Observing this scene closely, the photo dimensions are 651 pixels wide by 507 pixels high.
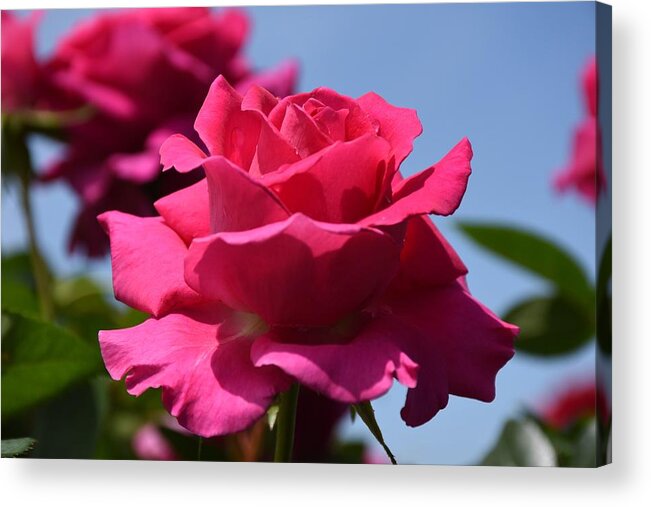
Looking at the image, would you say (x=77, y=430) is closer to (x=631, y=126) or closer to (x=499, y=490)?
(x=499, y=490)

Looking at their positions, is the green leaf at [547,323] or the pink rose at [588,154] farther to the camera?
the green leaf at [547,323]

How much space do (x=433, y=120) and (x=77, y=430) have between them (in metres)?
0.45

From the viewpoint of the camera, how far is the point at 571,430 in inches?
42.0

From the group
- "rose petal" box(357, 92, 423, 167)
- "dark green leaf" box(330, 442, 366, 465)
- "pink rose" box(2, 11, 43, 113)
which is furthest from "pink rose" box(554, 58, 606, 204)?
"pink rose" box(2, 11, 43, 113)

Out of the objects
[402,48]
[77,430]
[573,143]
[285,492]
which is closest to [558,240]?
[573,143]

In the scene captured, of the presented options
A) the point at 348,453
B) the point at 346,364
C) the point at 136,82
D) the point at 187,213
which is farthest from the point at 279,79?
the point at 346,364

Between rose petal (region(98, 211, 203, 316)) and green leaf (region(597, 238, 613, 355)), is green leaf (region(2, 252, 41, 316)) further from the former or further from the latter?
green leaf (region(597, 238, 613, 355))

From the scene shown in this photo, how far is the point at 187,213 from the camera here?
24.5 inches

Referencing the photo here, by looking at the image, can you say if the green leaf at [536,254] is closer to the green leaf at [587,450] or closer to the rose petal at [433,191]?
the green leaf at [587,450]

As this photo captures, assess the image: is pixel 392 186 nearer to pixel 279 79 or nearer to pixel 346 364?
pixel 346 364

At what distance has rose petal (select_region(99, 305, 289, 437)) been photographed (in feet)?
1.79

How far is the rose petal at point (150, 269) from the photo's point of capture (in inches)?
23.5

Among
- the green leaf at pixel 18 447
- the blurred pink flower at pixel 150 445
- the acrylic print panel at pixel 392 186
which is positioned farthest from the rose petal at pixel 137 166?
the green leaf at pixel 18 447

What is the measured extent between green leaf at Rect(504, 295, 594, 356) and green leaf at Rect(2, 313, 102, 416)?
45cm
